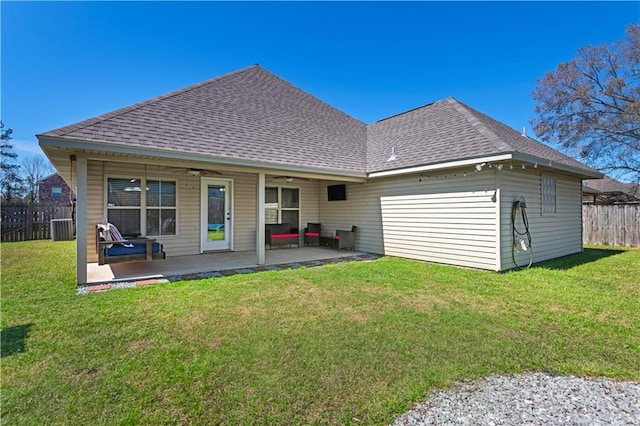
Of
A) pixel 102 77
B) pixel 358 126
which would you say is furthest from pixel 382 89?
pixel 102 77

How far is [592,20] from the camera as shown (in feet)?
37.6

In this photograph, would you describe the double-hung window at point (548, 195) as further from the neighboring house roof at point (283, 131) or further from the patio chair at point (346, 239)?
the patio chair at point (346, 239)

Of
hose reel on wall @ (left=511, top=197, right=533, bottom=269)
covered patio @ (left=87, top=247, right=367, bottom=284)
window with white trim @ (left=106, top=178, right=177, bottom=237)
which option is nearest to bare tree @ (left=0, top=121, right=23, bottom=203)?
window with white trim @ (left=106, top=178, right=177, bottom=237)

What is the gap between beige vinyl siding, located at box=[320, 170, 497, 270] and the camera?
6855 mm

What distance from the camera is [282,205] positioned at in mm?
10781

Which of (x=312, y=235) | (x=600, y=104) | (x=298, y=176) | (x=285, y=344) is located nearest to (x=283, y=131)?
(x=298, y=176)

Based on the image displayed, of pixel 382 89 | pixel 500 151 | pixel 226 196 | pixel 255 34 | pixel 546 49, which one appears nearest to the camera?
pixel 500 151

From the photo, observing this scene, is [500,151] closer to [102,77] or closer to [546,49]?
[546,49]

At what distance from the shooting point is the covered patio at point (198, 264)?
242 inches

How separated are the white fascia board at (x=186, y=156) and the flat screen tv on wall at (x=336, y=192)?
1.28 m

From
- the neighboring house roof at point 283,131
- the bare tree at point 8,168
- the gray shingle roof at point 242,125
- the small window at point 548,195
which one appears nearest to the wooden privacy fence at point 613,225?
the neighboring house roof at point 283,131

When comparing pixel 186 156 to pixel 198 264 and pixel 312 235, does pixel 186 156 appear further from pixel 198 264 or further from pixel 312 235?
pixel 312 235

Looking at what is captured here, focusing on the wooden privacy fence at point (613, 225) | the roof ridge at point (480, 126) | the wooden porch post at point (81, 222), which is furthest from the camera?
the wooden privacy fence at point (613, 225)

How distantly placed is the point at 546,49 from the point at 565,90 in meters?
7.92
